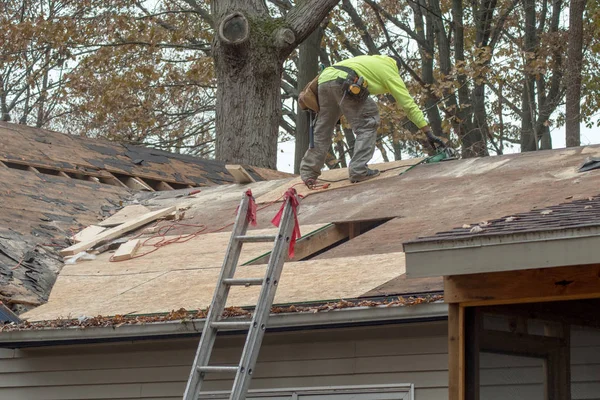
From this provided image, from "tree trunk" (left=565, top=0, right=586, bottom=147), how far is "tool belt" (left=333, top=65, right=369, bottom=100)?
38.2 feet

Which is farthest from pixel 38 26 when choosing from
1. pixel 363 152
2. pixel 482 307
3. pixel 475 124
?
pixel 482 307

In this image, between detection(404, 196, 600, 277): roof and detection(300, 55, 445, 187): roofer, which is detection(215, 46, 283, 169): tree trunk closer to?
detection(300, 55, 445, 187): roofer

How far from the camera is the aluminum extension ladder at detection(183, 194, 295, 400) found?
616 cm

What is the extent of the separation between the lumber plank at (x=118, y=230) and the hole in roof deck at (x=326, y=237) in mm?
2254

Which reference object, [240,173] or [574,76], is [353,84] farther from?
[574,76]

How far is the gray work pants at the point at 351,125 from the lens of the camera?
10062 mm

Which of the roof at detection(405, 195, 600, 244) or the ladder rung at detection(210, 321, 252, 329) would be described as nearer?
the roof at detection(405, 195, 600, 244)

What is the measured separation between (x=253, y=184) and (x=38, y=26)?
431 inches

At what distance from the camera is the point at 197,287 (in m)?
7.70

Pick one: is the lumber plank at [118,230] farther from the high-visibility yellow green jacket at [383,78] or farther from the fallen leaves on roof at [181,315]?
the high-visibility yellow green jacket at [383,78]

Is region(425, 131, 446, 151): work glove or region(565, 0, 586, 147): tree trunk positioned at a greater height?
region(565, 0, 586, 147): tree trunk

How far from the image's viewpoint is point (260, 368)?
7188 mm

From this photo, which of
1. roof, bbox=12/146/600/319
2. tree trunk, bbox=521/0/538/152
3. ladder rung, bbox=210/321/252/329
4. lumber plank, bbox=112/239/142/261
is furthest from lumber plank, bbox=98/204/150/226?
tree trunk, bbox=521/0/538/152

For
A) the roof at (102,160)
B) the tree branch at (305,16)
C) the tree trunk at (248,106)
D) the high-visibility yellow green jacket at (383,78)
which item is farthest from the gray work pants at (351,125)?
the tree branch at (305,16)
